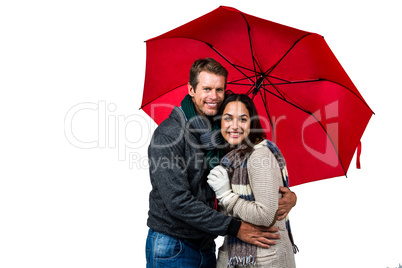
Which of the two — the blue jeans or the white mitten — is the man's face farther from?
the blue jeans

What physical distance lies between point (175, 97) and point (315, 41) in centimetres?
131

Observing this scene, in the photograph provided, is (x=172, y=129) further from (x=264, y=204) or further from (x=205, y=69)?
(x=264, y=204)

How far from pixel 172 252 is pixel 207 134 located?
86cm

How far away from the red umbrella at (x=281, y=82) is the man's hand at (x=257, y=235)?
1.06 m

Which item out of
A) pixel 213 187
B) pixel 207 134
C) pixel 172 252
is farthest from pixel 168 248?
pixel 207 134

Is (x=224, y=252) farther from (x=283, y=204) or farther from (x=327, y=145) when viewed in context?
(x=327, y=145)

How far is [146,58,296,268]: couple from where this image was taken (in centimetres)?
287

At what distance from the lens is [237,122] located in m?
3.03

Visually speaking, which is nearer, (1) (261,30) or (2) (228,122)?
(2) (228,122)

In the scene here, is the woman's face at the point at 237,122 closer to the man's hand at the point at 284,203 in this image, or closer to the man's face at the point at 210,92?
the man's face at the point at 210,92

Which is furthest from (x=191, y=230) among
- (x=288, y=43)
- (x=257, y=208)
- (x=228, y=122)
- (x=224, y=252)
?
(x=288, y=43)

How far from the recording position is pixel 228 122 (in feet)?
10.0

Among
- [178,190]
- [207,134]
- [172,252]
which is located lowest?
[172,252]

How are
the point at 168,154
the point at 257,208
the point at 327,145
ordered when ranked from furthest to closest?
the point at 327,145, the point at 168,154, the point at 257,208
